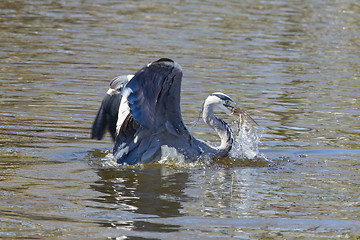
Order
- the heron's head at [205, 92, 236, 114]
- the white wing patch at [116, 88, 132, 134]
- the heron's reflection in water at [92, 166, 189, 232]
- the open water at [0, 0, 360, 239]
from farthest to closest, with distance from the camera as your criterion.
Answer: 1. the heron's head at [205, 92, 236, 114]
2. the white wing patch at [116, 88, 132, 134]
3. the open water at [0, 0, 360, 239]
4. the heron's reflection in water at [92, 166, 189, 232]

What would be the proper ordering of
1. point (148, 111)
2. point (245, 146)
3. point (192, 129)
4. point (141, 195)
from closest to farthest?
1. point (141, 195)
2. point (148, 111)
3. point (245, 146)
4. point (192, 129)

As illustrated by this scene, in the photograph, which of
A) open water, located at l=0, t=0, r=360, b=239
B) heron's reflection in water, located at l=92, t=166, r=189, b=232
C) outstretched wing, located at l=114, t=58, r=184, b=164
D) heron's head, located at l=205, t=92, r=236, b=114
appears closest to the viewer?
heron's reflection in water, located at l=92, t=166, r=189, b=232

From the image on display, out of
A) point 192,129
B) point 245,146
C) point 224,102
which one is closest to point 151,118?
point 224,102

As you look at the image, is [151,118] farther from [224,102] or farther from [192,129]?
[192,129]

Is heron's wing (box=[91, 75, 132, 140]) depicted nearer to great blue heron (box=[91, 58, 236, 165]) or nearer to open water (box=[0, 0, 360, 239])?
great blue heron (box=[91, 58, 236, 165])

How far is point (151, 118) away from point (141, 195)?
1199 mm

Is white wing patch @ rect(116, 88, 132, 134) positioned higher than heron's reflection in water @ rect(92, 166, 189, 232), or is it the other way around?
white wing patch @ rect(116, 88, 132, 134)

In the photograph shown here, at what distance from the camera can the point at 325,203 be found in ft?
26.5

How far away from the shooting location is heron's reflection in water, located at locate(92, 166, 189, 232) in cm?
724

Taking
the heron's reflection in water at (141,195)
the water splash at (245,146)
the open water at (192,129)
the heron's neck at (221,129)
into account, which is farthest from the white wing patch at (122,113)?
the water splash at (245,146)

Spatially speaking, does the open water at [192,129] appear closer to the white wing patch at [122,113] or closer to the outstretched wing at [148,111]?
the outstretched wing at [148,111]

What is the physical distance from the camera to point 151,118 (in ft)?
30.0

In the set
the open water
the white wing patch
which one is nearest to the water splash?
the open water

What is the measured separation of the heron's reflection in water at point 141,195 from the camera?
7242 mm
